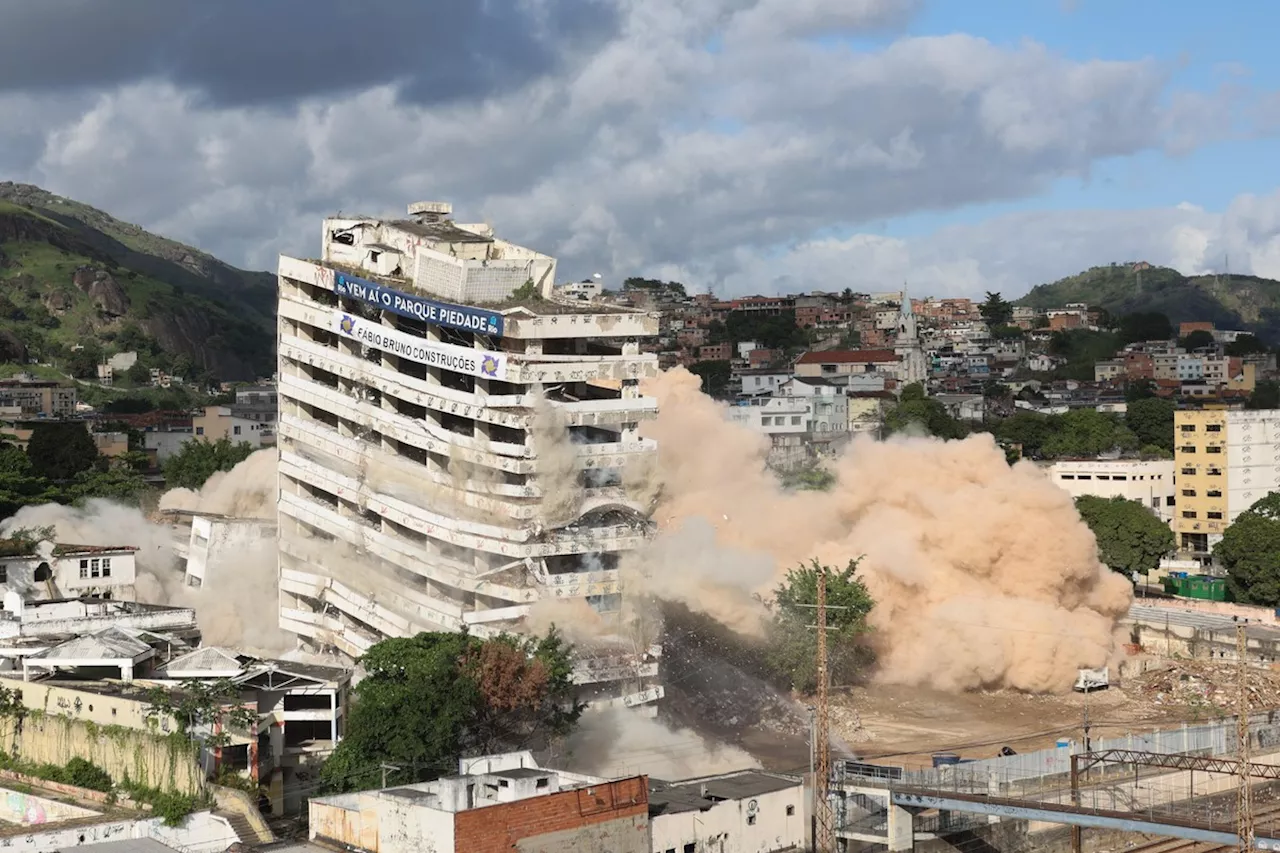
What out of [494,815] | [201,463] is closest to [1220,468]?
[201,463]

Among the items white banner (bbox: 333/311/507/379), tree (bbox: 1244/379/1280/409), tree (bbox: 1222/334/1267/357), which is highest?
tree (bbox: 1222/334/1267/357)

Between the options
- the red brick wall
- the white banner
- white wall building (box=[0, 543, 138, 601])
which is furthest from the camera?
white wall building (box=[0, 543, 138, 601])

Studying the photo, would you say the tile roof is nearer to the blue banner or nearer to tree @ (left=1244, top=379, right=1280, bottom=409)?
tree @ (left=1244, top=379, right=1280, bottom=409)

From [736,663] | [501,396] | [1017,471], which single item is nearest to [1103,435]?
[1017,471]

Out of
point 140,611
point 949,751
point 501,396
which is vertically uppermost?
point 501,396

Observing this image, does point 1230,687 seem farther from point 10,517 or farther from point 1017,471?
A: point 10,517

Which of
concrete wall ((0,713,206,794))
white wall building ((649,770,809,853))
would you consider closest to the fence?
white wall building ((649,770,809,853))
